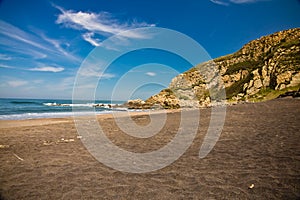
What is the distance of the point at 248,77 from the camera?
254 ft

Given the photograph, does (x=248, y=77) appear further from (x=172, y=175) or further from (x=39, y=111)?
(x=172, y=175)

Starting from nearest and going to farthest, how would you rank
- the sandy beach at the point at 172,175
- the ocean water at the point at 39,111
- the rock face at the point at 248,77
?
the sandy beach at the point at 172,175 < the ocean water at the point at 39,111 < the rock face at the point at 248,77

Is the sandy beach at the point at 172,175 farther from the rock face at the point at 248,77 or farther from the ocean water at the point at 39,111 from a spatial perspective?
the rock face at the point at 248,77

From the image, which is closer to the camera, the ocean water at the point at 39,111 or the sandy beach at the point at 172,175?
the sandy beach at the point at 172,175

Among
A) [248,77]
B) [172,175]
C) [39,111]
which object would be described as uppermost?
[248,77]

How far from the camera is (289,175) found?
5676mm

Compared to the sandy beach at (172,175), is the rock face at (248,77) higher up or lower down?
higher up

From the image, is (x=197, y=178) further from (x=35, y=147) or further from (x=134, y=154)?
(x=35, y=147)

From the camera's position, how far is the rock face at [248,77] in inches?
2101

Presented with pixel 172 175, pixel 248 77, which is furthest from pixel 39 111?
pixel 248 77

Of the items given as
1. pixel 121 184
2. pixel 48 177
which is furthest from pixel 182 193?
pixel 48 177

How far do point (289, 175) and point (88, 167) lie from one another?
691cm

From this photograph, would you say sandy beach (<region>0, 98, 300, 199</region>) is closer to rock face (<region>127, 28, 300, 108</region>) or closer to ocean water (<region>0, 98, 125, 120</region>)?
ocean water (<region>0, 98, 125, 120</region>)

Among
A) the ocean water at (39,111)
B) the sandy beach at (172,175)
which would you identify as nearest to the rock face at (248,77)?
the ocean water at (39,111)
